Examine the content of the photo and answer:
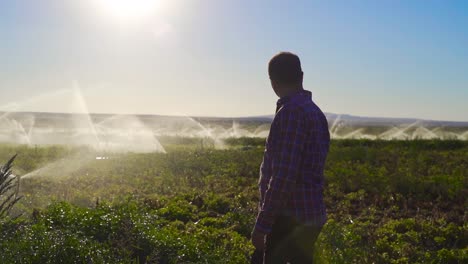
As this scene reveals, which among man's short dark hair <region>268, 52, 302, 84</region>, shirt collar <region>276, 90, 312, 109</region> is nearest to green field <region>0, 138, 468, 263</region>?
shirt collar <region>276, 90, 312, 109</region>

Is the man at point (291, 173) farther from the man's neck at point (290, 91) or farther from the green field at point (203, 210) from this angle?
the green field at point (203, 210)

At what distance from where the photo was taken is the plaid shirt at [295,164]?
2801 mm

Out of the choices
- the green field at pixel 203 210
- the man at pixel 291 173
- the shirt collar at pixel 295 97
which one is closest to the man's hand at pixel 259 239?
the man at pixel 291 173

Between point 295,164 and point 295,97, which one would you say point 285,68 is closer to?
point 295,97

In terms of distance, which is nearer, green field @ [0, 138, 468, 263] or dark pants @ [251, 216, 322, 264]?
dark pants @ [251, 216, 322, 264]

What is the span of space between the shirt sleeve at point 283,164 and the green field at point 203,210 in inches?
61.4

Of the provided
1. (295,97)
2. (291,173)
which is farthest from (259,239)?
(295,97)

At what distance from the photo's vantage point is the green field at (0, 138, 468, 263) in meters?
4.70

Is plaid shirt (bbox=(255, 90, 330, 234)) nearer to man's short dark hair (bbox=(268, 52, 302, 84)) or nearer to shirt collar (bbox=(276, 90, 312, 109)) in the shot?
shirt collar (bbox=(276, 90, 312, 109))

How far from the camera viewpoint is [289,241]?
9.89 feet

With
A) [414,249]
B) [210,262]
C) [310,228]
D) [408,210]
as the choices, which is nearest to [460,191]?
[408,210]

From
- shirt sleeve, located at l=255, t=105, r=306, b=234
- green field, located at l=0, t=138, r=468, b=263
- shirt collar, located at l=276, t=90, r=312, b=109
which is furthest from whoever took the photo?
green field, located at l=0, t=138, r=468, b=263

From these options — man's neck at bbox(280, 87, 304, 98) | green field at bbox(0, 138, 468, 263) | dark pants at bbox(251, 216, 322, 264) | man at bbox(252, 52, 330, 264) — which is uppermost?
man's neck at bbox(280, 87, 304, 98)

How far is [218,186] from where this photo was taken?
1055 centimetres
